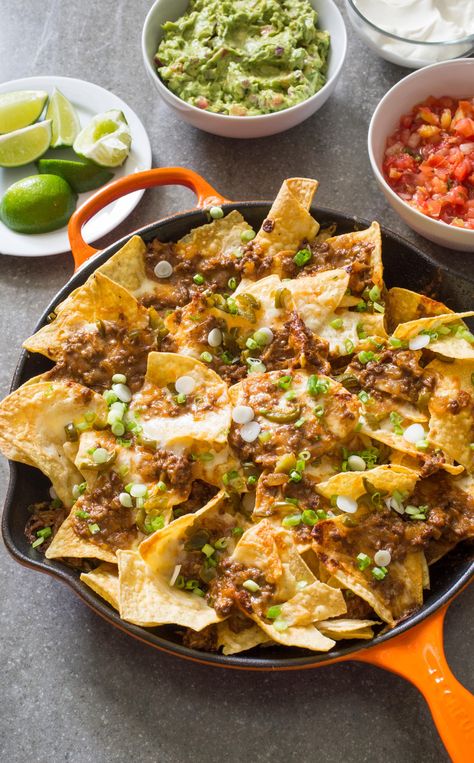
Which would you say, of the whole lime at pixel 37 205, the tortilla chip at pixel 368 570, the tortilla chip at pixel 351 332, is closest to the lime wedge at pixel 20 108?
the whole lime at pixel 37 205

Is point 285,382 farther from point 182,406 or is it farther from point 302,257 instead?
point 302,257

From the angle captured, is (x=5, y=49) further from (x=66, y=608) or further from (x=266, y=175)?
(x=66, y=608)

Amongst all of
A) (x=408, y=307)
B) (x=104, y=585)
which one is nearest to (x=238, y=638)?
(x=104, y=585)

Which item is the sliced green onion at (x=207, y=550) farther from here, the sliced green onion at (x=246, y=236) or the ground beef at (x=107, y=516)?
the sliced green onion at (x=246, y=236)

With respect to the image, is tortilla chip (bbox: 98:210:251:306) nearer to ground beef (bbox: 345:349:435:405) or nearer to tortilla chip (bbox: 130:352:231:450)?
tortilla chip (bbox: 130:352:231:450)

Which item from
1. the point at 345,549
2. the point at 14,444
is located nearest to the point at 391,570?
the point at 345,549

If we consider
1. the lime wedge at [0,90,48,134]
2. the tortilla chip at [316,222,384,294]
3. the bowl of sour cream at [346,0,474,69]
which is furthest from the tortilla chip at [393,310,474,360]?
the lime wedge at [0,90,48,134]
